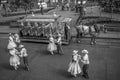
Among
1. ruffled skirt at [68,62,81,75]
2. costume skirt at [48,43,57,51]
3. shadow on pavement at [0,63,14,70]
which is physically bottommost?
shadow on pavement at [0,63,14,70]

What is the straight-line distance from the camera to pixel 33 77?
11070 mm

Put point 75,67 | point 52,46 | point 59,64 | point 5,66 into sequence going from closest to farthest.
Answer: point 75,67, point 59,64, point 5,66, point 52,46

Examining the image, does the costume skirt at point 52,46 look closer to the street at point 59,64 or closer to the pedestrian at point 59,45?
the pedestrian at point 59,45

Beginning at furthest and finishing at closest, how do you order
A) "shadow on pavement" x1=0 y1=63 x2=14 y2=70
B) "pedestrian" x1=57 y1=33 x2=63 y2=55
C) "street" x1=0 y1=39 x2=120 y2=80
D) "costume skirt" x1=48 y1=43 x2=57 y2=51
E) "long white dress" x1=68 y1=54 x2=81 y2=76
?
"costume skirt" x1=48 y1=43 x2=57 y2=51, "pedestrian" x1=57 y1=33 x2=63 y2=55, "shadow on pavement" x1=0 y1=63 x2=14 y2=70, "street" x1=0 y1=39 x2=120 y2=80, "long white dress" x1=68 y1=54 x2=81 y2=76

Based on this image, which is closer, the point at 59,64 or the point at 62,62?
the point at 59,64

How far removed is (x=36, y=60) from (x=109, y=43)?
24.7 feet

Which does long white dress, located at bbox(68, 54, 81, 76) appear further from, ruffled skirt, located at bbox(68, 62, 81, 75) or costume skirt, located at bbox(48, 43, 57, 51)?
costume skirt, located at bbox(48, 43, 57, 51)

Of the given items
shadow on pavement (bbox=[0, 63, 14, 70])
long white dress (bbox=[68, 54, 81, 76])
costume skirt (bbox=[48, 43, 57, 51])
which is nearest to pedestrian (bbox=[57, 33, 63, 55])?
costume skirt (bbox=[48, 43, 57, 51])

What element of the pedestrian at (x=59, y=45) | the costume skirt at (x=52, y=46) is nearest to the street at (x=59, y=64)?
the pedestrian at (x=59, y=45)

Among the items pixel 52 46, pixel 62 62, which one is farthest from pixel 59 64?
pixel 52 46

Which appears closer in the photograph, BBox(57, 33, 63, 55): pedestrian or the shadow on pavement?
the shadow on pavement

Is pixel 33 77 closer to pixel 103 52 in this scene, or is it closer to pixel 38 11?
pixel 103 52

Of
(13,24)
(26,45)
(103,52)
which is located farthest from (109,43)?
(13,24)

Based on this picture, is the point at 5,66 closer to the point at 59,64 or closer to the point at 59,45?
the point at 59,64
